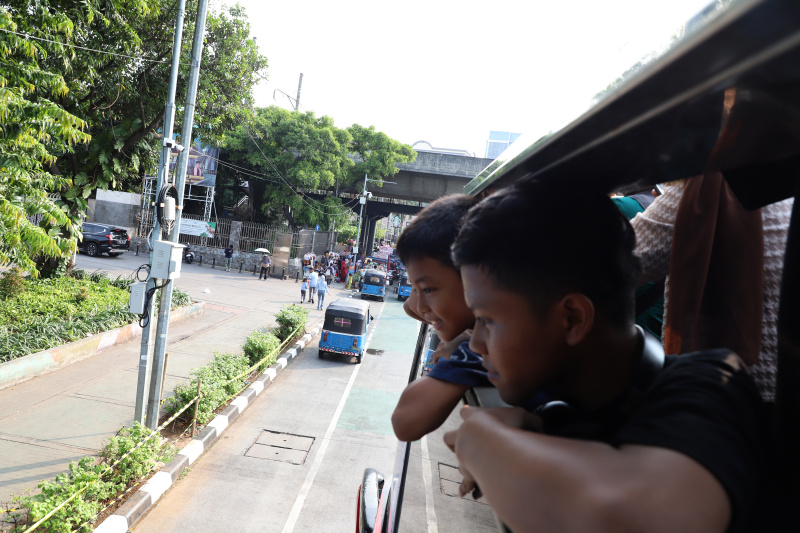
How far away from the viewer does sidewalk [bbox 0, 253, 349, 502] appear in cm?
661

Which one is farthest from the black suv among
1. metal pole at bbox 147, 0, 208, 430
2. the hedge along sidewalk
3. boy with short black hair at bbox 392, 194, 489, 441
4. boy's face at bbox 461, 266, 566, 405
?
boy's face at bbox 461, 266, 566, 405

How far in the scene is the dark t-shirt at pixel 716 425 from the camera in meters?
0.54

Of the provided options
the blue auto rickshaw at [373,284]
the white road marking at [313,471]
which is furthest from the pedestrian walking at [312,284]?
the white road marking at [313,471]

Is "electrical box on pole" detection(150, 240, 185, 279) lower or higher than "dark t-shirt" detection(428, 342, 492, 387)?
lower

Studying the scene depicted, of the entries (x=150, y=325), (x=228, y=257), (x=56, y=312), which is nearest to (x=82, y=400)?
(x=150, y=325)

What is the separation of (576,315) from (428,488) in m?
Answer: 0.87

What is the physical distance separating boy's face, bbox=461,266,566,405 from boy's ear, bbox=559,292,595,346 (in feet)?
0.05

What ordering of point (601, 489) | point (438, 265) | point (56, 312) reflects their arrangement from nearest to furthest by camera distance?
point (601, 489), point (438, 265), point (56, 312)

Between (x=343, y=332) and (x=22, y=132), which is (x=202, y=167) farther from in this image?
(x=22, y=132)

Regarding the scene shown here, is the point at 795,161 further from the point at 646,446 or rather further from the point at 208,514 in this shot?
the point at 208,514

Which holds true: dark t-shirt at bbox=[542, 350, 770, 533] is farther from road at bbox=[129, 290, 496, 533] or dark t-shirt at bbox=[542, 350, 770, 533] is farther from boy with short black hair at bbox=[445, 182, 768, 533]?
road at bbox=[129, 290, 496, 533]

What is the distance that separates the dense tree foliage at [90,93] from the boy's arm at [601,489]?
7.76 meters

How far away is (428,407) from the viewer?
1164mm

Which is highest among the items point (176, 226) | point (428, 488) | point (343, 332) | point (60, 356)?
point (176, 226)
